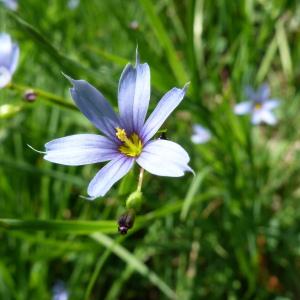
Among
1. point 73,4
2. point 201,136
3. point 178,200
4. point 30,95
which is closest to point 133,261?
point 178,200

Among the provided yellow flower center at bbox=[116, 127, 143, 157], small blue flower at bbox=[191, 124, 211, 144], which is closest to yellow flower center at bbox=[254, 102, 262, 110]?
small blue flower at bbox=[191, 124, 211, 144]

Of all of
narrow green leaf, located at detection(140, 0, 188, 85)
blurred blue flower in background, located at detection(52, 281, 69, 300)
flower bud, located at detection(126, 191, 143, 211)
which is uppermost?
narrow green leaf, located at detection(140, 0, 188, 85)

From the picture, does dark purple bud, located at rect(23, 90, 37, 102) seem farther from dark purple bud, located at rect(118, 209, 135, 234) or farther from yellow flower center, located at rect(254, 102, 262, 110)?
yellow flower center, located at rect(254, 102, 262, 110)

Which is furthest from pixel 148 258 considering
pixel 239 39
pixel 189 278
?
pixel 239 39

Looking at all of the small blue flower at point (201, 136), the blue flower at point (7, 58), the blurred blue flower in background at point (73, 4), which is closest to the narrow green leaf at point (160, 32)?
the small blue flower at point (201, 136)

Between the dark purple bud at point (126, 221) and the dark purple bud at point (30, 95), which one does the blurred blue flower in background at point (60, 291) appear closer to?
the dark purple bud at point (30, 95)

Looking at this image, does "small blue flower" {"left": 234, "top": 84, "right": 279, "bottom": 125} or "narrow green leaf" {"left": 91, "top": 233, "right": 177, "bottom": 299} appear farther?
"small blue flower" {"left": 234, "top": 84, "right": 279, "bottom": 125}

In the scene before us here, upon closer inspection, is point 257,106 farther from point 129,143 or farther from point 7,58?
point 129,143
